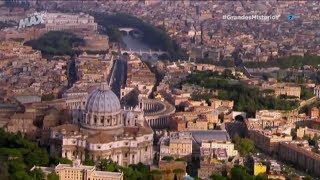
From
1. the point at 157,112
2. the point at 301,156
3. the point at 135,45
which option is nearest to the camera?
the point at 301,156

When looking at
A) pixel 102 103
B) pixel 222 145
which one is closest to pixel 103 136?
pixel 102 103

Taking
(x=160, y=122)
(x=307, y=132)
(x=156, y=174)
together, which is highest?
(x=160, y=122)

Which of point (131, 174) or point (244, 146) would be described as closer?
point (131, 174)

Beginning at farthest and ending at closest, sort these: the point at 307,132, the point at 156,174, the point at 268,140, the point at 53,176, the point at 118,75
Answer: the point at 118,75
the point at 307,132
the point at 268,140
the point at 156,174
the point at 53,176

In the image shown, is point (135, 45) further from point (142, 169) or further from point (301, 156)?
point (142, 169)

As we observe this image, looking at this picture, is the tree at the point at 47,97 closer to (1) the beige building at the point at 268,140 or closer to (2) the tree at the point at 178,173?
(1) the beige building at the point at 268,140

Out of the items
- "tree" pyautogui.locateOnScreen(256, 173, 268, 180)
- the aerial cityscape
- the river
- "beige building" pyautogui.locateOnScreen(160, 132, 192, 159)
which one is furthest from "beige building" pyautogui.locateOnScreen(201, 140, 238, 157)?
the river

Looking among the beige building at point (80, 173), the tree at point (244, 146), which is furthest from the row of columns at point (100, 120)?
the tree at point (244, 146)

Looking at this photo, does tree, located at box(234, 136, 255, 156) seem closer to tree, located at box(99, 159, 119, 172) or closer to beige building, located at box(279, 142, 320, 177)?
beige building, located at box(279, 142, 320, 177)

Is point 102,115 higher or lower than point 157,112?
higher
